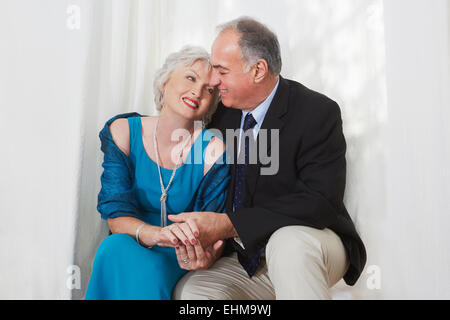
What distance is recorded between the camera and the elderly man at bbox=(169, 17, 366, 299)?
1147 mm

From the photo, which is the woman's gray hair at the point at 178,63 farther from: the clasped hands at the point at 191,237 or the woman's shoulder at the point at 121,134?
the clasped hands at the point at 191,237

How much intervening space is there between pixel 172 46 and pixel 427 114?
0.93 meters

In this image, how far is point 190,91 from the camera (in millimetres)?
1305

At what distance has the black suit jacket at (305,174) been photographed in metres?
1.17

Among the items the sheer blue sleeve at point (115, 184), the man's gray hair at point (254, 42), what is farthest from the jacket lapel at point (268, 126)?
the sheer blue sleeve at point (115, 184)

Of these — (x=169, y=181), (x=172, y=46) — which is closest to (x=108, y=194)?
(x=169, y=181)

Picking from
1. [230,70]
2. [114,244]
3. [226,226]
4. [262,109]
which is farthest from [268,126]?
[114,244]

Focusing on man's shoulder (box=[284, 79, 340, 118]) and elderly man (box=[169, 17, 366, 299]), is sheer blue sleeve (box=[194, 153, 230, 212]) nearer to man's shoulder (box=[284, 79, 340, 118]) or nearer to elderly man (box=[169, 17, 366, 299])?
elderly man (box=[169, 17, 366, 299])

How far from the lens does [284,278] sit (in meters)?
0.99

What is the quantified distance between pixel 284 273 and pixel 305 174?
353 millimetres

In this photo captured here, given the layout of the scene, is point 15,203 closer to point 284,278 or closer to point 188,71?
point 188,71

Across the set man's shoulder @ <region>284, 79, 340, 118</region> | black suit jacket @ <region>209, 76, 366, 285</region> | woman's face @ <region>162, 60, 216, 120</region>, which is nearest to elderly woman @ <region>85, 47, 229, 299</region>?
woman's face @ <region>162, 60, 216, 120</region>

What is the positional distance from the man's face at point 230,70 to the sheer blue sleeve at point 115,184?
35 cm

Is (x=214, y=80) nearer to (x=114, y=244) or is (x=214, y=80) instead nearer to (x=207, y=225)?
(x=207, y=225)
